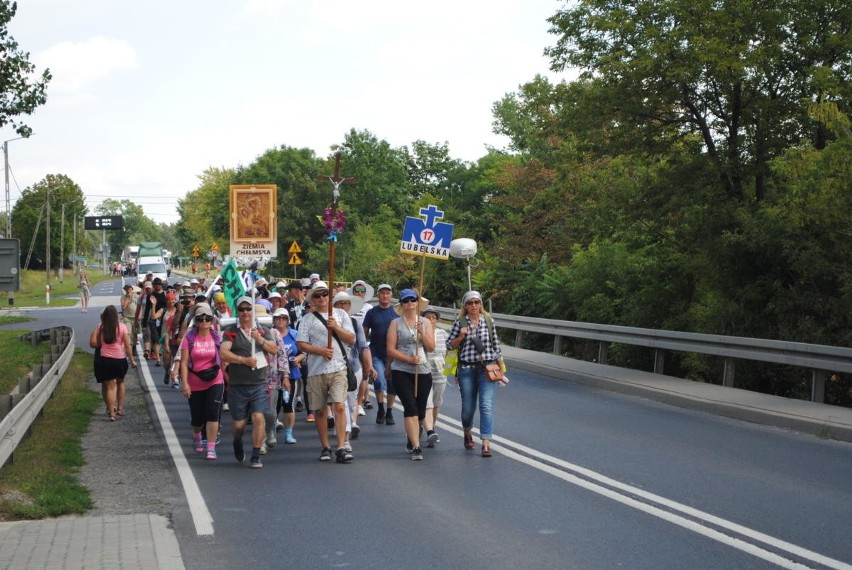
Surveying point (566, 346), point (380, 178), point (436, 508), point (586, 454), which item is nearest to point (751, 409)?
point (586, 454)

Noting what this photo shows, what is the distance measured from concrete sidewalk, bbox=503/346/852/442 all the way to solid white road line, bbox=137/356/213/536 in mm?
6993

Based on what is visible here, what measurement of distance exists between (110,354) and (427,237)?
16.0 feet

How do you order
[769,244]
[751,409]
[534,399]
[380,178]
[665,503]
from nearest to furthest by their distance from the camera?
[665,503]
[751,409]
[534,399]
[769,244]
[380,178]

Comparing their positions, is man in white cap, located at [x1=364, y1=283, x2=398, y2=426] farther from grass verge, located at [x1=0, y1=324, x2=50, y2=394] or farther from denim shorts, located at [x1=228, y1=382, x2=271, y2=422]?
grass verge, located at [x1=0, y1=324, x2=50, y2=394]

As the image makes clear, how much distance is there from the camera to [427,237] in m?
17.3

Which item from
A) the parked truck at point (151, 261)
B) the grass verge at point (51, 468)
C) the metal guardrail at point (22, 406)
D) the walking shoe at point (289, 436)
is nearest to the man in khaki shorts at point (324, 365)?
the walking shoe at point (289, 436)

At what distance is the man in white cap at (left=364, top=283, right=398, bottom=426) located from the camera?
48.2ft

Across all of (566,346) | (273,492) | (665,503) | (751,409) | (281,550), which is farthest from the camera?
(566,346)

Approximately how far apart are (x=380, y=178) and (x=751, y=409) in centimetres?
7105

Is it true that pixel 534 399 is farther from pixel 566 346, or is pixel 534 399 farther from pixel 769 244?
pixel 566 346

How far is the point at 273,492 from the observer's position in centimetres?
995

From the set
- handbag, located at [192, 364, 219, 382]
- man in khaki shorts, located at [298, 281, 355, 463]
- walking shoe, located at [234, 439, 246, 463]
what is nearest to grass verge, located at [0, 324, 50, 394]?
handbag, located at [192, 364, 219, 382]

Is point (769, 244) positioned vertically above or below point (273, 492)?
above

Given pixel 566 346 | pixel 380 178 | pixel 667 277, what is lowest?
pixel 566 346
